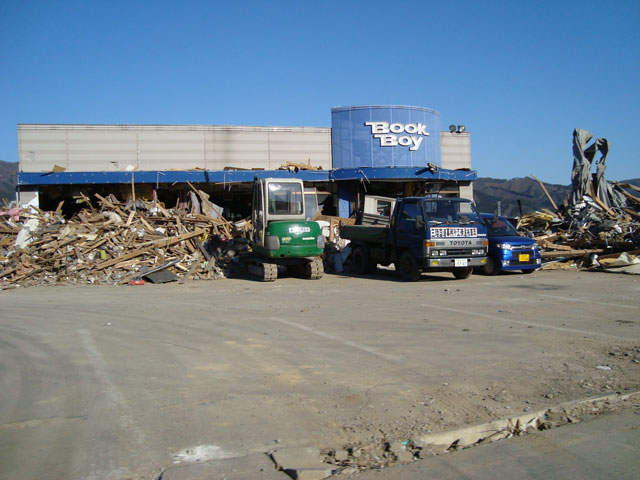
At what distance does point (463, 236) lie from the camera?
50.1 feet

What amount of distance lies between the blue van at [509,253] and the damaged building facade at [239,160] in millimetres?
10340

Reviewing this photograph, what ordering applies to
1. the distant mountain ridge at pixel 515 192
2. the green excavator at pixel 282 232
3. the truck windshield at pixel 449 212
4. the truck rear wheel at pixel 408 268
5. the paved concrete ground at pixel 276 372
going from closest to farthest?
the paved concrete ground at pixel 276 372, the truck windshield at pixel 449 212, the truck rear wheel at pixel 408 268, the green excavator at pixel 282 232, the distant mountain ridge at pixel 515 192

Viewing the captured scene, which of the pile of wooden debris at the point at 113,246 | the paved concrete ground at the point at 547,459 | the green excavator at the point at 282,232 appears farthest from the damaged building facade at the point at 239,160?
the paved concrete ground at the point at 547,459

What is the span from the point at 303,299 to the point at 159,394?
7.15 metres

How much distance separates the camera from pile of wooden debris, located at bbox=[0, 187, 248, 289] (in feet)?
57.5

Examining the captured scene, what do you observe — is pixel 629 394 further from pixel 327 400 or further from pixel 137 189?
pixel 137 189

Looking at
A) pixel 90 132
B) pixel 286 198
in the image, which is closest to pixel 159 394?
pixel 286 198

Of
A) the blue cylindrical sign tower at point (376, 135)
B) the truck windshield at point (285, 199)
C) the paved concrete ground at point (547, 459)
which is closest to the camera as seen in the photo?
the paved concrete ground at point (547, 459)

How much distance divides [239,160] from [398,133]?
332 inches

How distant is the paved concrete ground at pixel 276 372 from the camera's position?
4.43m

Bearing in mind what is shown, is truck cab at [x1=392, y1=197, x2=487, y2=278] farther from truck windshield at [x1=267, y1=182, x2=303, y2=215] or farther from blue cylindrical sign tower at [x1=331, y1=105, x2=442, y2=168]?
blue cylindrical sign tower at [x1=331, y1=105, x2=442, y2=168]

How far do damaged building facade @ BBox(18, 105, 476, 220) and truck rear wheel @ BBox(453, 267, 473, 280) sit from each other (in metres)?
11.2

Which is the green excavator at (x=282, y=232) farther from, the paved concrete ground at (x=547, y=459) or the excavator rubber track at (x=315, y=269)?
the paved concrete ground at (x=547, y=459)

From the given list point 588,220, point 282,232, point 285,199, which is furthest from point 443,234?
point 588,220
